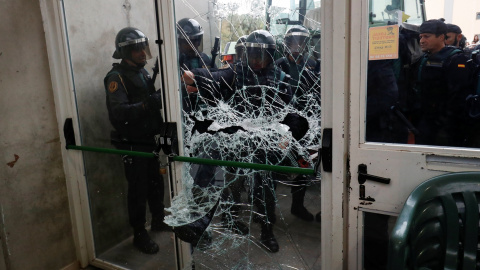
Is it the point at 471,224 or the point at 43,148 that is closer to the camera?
the point at 471,224

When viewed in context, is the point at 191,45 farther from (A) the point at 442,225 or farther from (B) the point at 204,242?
(A) the point at 442,225

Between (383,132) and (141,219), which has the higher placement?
(383,132)

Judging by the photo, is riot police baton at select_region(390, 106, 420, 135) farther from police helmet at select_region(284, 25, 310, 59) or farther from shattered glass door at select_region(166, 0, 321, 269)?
police helmet at select_region(284, 25, 310, 59)

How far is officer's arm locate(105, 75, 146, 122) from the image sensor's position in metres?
2.09

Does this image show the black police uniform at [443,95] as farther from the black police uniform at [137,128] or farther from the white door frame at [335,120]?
the black police uniform at [137,128]

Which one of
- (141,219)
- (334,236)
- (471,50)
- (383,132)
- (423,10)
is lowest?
(141,219)

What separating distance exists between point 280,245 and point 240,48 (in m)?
1.06

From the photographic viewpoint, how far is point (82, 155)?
2342 millimetres

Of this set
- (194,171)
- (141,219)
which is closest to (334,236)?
(194,171)

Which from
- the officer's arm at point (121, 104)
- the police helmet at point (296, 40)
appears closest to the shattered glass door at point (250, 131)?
the police helmet at point (296, 40)

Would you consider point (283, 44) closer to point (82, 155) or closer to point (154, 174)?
point (154, 174)

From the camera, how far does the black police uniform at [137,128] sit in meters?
2.05

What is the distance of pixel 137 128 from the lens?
2.11 metres

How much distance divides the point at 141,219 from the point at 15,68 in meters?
1.25
